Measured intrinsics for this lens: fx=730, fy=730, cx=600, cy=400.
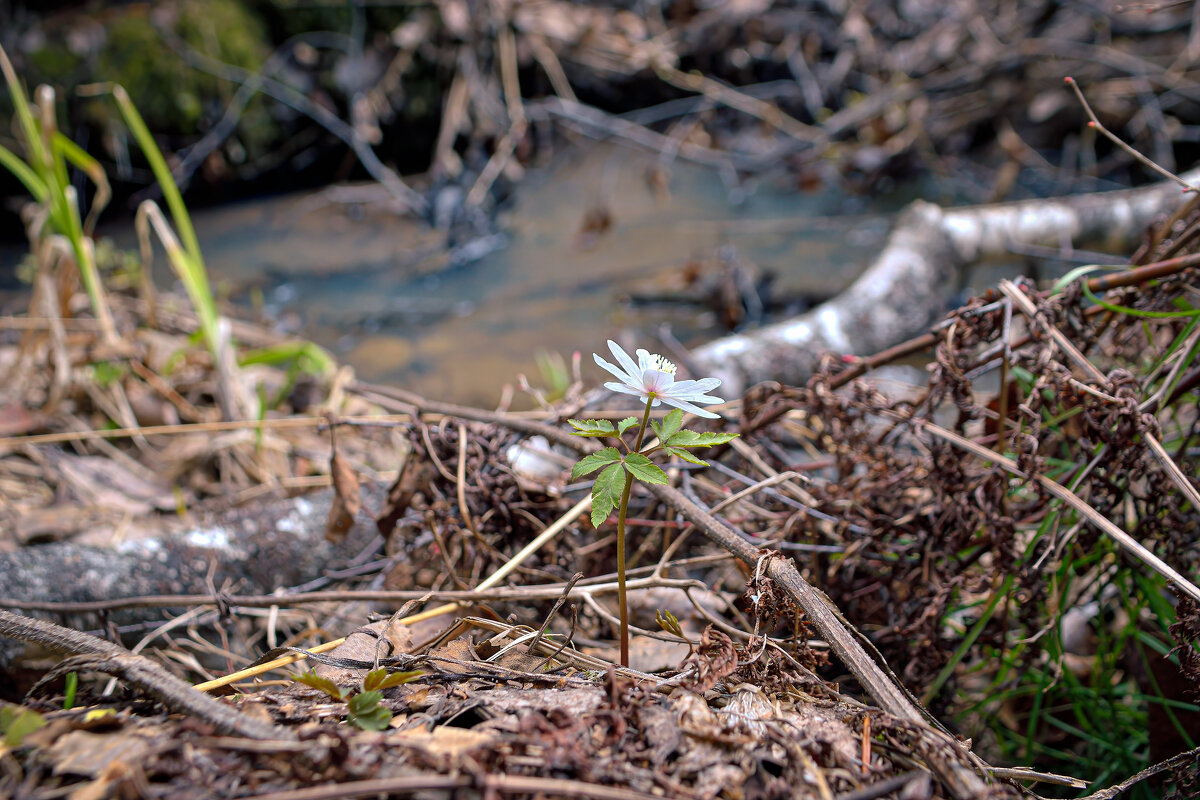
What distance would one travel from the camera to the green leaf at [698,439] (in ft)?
2.94

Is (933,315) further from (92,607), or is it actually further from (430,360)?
(92,607)

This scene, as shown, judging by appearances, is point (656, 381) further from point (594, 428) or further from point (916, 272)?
point (916, 272)

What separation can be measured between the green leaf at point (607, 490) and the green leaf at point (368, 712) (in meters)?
0.32

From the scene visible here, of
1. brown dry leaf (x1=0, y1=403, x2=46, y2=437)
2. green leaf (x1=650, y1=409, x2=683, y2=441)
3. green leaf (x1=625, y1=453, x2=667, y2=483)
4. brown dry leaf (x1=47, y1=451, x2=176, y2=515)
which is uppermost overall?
green leaf (x1=650, y1=409, x2=683, y2=441)

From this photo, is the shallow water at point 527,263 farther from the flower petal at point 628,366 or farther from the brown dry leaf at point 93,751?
the brown dry leaf at point 93,751

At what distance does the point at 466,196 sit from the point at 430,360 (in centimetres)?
194

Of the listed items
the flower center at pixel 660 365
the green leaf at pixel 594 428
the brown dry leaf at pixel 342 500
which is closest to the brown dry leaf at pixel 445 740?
the green leaf at pixel 594 428

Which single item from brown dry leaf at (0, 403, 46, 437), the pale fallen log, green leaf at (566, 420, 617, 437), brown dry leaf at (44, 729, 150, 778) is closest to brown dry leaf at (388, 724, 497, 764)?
brown dry leaf at (44, 729, 150, 778)

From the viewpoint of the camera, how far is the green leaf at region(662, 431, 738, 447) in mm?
896

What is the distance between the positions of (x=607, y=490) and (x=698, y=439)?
13cm

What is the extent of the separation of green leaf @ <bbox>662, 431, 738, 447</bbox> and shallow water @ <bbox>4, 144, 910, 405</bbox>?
2471mm

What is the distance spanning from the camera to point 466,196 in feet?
17.1

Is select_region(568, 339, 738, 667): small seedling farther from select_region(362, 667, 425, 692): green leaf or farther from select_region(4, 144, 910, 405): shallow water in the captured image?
select_region(4, 144, 910, 405): shallow water

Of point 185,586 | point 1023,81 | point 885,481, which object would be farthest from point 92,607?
point 1023,81
